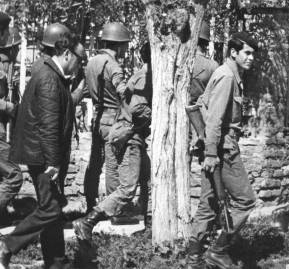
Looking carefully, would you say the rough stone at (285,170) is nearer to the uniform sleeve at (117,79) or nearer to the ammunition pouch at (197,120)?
the uniform sleeve at (117,79)

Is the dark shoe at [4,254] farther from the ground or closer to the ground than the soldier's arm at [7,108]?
closer to the ground

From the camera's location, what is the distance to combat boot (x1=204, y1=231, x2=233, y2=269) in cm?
728

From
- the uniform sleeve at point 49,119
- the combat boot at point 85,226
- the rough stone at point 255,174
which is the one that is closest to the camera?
the uniform sleeve at point 49,119

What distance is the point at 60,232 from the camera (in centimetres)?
697

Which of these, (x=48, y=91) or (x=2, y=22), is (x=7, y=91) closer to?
(x=2, y=22)

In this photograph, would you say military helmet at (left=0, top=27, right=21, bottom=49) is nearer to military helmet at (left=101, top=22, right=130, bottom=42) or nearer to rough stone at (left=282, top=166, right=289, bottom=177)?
military helmet at (left=101, top=22, right=130, bottom=42)

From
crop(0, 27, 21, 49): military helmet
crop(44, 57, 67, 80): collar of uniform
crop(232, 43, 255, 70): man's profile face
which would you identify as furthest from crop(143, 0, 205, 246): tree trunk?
crop(0, 27, 21, 49): military helmet

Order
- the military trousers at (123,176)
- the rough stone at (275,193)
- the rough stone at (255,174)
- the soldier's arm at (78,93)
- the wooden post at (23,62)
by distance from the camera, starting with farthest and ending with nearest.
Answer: the rough stone at (275,193), the rough stone at (255,174), the wooden post at (23,62), the soldier's arm at (78,93), the military trousers at (123,176)

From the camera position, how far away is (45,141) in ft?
21.7

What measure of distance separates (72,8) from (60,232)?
4777 millimetres

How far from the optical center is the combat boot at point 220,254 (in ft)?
23.9

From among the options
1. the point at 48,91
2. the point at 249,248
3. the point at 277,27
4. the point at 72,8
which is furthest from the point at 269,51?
the point at 48,91

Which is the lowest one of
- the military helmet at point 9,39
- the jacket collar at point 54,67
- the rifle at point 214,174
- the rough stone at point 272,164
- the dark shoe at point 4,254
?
the dark shoe at point 4,254

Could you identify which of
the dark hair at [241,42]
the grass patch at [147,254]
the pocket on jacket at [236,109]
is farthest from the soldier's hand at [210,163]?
the dark hair at [241,42]
